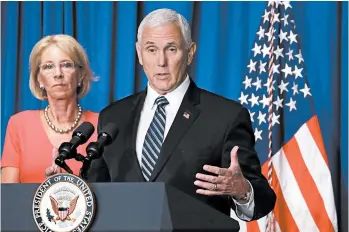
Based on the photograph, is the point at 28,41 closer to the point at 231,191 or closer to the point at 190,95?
the point at 190,95

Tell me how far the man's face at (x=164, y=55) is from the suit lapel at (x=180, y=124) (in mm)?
63

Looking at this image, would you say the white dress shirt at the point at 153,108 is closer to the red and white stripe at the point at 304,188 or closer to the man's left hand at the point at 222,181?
the man's left hand at the point at 222,181

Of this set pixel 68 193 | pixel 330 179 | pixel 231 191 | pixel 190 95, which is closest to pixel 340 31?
pixel 330 179

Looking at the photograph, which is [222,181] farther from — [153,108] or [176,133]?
[153,108]

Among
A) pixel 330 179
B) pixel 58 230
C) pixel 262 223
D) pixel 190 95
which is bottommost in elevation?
pixel 262 223

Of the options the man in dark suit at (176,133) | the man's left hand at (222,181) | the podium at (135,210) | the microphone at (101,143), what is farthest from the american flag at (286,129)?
the podium at (135,210)

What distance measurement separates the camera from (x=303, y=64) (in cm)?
342

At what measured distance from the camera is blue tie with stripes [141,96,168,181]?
2035 millimetres

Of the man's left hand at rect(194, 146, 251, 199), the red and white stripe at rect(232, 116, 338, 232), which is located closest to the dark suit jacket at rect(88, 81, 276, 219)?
the man's left hand at rect(194, 146, 251, 199)

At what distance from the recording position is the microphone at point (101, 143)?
1752 millimetres

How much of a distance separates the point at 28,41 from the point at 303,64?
137 cm

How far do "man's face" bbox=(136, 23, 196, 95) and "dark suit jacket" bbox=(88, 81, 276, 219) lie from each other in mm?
70

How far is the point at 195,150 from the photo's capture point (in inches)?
79.3

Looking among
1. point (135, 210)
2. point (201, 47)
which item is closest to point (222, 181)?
point (135, 210)
